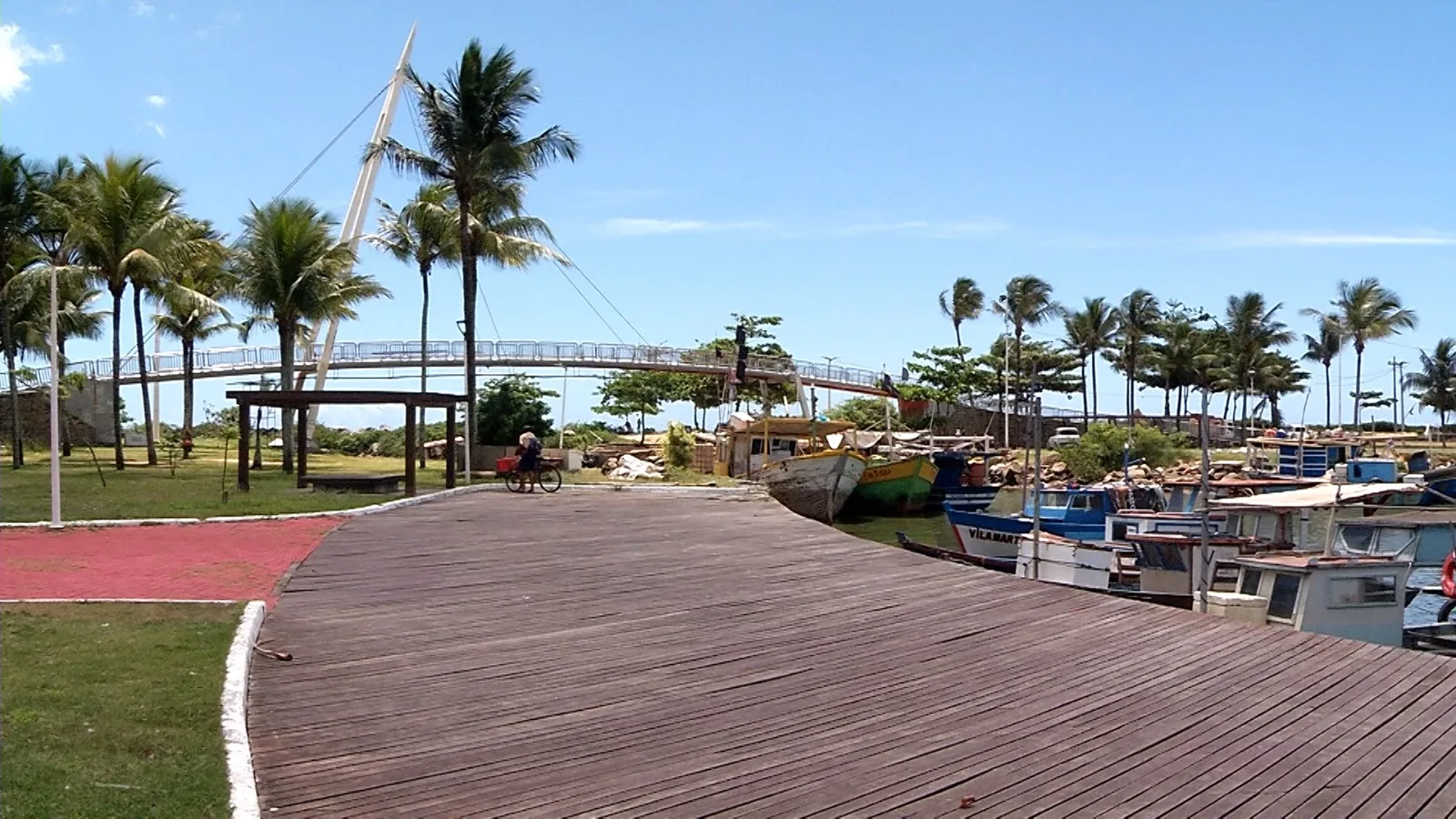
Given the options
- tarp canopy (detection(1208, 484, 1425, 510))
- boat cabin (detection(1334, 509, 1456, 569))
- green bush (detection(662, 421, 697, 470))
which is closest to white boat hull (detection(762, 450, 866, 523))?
green bush (detection(662, 421, 697, 470))

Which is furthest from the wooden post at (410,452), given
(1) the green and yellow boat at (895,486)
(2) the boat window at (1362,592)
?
(1) the green and yellow boat at (895,486)

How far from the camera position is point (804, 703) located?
27.0 ft

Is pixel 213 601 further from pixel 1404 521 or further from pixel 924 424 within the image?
pixel 924 424

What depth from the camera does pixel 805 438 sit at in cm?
3881

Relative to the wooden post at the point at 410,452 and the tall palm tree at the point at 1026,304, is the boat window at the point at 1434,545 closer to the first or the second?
the wooden post at the point at 410,452

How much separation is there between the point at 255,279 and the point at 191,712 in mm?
28920

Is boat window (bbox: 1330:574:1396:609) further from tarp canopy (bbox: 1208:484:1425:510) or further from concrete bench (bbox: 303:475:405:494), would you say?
concrete bench (bbox: 303:475:405:494)

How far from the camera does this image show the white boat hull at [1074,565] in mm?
18531

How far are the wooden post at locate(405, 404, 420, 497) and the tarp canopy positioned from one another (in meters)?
16.4

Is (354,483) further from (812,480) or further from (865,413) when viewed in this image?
(865,413)

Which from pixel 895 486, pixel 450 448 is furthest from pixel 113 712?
pixel 895 486

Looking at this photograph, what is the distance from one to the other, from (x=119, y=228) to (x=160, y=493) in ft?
39.5

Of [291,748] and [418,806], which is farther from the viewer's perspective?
[291,748]

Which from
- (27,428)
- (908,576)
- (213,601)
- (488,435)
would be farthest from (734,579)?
(27,428)
